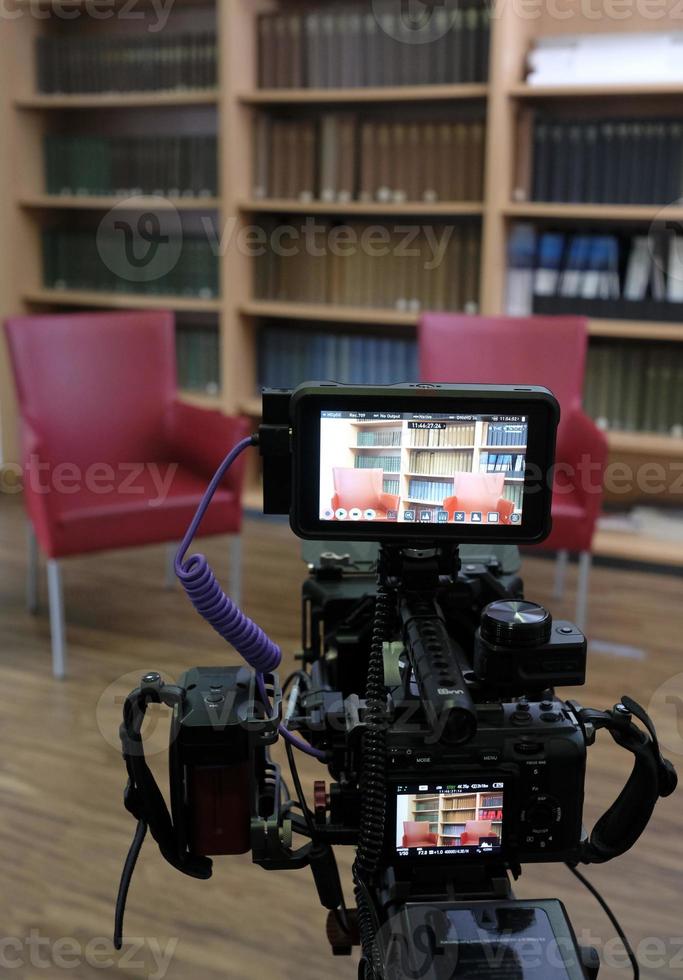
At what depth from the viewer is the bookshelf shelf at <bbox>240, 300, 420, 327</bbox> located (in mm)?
3469

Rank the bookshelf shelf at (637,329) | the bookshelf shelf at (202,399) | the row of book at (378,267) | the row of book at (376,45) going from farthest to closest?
1. the bookshelf shelf at (202,399)
2. the row of book at (378,267)
3. the row of book at (376,45)
4. the bookshelf shelf at (637,329)

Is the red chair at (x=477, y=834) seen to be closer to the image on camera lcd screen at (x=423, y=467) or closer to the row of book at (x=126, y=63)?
the image on camera lcd screen at (x=423, y=467)

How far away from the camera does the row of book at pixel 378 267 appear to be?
3.43m

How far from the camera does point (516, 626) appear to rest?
94cm

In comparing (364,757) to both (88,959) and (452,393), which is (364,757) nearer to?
(452,393)

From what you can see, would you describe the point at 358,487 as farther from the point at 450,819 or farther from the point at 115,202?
the point at 115,202

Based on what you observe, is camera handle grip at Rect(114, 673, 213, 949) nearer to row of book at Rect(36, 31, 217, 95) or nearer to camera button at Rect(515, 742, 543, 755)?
camera button at Rect(515, 742, 543, 755)

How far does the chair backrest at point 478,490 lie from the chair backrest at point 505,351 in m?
1.98

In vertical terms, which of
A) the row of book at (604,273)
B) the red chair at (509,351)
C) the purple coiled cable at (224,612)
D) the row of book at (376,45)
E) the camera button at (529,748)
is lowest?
the camera button at (529,748)

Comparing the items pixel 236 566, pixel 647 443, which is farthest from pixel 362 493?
pixel 647 443

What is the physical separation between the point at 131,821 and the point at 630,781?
1.29m

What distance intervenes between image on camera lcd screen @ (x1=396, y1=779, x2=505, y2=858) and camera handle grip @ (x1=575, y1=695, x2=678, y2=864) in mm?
101

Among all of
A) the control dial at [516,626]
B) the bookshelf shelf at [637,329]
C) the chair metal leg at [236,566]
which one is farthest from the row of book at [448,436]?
the bookshelf shelf at [637,329]

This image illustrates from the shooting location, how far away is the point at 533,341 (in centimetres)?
292
